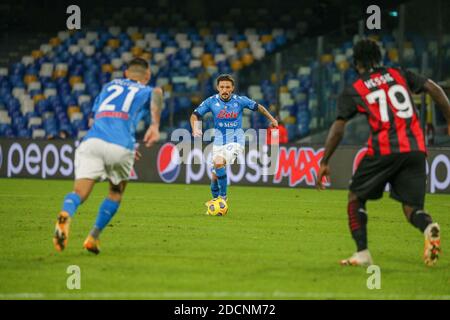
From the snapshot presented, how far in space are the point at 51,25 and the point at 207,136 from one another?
13.7 m

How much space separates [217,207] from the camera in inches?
607

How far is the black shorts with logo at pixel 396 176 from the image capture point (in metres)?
9.26

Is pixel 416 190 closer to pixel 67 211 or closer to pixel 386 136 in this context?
pixel 386 136

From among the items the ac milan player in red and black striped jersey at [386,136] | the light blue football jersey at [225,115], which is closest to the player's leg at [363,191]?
the ac milan player in red and black striped jersey at [386,136]

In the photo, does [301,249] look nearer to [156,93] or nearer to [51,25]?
[156,93]

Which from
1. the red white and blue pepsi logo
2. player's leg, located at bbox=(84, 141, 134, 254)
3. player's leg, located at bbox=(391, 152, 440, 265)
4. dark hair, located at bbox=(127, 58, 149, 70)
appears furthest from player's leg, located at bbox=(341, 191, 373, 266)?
the red white and blue pepsi logo

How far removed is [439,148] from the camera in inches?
840

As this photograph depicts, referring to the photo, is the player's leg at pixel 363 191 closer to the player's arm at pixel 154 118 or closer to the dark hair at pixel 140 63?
the player's arm at pixel 154 118

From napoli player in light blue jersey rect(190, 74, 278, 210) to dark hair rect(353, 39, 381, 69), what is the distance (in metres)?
6.58

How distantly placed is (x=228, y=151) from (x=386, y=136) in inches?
266

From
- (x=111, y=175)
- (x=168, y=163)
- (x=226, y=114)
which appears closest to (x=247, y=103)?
(x=226, y=114)

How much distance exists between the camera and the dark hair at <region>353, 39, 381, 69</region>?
9258 millimetres

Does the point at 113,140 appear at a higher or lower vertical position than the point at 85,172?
higher
